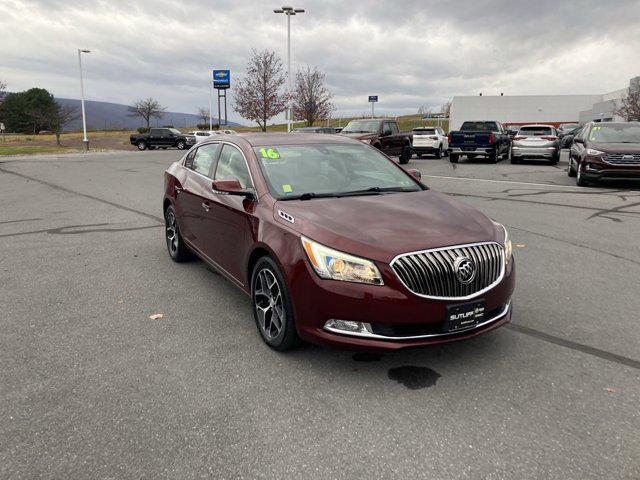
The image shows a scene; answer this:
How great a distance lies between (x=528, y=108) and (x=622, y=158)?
5693 cm

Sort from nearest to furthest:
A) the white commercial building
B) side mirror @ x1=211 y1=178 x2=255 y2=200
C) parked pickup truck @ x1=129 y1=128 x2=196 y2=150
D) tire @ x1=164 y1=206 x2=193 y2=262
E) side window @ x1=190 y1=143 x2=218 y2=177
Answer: side mirror @ x1=211 y1=178 x2=255 y2=200, side window @ x1=190 y1=143 x2=218 y2=177, tire @ x1=164 y1=206 x2=193 y2=262, parked pickup truck @ x1=129 y1=128 x2=196 y2=150, the white commercial building

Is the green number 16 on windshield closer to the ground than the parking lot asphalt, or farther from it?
farther from it

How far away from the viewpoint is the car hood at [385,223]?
10.5ft

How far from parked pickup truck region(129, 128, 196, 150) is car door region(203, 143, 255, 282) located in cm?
3951

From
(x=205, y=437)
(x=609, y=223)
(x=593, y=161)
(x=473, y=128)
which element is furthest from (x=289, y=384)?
(x=473, y=128)

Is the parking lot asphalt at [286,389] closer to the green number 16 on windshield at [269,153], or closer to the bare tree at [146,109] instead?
the green number 16 on windshield at [269,153]

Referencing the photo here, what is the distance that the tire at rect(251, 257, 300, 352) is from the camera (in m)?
3.50

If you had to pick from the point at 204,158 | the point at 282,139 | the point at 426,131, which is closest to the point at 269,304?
the point at 282,139

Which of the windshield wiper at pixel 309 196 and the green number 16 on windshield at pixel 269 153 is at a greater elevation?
the green number 16 on windshield at pixel 269 153

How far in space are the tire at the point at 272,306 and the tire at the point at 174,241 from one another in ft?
7.73

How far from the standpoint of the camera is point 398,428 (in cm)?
279

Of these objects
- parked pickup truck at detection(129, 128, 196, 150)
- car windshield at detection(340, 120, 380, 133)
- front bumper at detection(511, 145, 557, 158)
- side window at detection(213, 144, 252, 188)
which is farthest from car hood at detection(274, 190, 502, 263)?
parked pickup truck at detection(129, 128, 196, 150)

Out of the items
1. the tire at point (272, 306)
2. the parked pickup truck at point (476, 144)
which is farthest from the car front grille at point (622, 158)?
the tire at point (272, 306)

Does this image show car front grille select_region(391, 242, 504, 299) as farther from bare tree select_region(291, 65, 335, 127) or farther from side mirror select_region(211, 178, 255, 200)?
bare tree select_region(291, 65, 335, 127)
